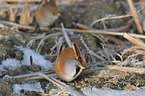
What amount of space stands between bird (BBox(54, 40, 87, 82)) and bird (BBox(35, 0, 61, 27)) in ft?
4.12

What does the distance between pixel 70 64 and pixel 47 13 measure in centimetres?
153

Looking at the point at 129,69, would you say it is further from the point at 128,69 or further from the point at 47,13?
the point at 47,13

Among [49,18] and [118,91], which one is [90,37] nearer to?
[49,18]

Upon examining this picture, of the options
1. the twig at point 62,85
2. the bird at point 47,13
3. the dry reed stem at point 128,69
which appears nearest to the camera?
the twig at point 62,85

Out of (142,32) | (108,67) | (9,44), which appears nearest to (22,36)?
(9,44)

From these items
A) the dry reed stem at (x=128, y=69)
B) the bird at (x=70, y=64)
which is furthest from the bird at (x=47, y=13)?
the dry reed stem at (x=128, y=69)

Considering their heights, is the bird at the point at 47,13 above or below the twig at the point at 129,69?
above

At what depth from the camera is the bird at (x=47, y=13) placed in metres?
A: 3.23

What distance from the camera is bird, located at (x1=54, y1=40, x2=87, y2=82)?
6.52ft

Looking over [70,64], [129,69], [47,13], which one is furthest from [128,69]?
[47,13]

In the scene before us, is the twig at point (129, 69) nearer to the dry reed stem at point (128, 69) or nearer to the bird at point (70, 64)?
the dry reed stem at point (128, 69)

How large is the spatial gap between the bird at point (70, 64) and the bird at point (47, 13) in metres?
1.26

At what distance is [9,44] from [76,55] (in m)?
1.13

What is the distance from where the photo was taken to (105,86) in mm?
2150
